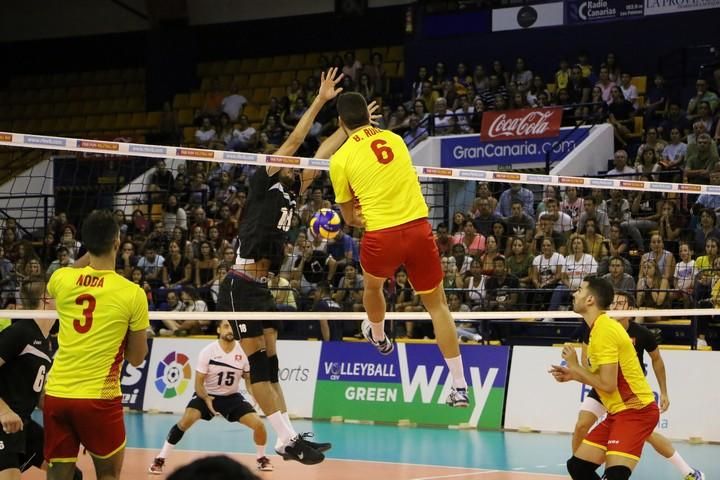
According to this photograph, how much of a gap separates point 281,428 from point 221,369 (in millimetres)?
3095

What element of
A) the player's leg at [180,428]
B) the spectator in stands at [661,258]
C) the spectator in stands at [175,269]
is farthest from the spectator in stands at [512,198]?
the player's leg at [180,428]

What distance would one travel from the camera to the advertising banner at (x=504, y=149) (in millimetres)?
20094

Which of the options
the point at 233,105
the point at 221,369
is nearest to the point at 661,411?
the point at 221,369

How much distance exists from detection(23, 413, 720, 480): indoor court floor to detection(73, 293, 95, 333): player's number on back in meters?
3.89

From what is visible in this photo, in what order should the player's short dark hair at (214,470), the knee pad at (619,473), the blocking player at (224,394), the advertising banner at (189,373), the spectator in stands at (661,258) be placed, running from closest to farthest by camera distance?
the player's short dark hair at (214,470) → the knee pad at (619,473) → the blocking player at (224,394) → the spectator in stands at (661,258) → the advertising banner at (189,373)

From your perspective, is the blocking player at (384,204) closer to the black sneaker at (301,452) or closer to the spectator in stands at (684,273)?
the black sneaker at (301,452)

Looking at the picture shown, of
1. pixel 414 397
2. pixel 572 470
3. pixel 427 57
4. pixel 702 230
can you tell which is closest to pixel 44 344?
pixel 572 470

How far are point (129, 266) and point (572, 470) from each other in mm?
11102

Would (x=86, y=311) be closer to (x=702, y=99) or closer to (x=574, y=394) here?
(x=574, y=394)

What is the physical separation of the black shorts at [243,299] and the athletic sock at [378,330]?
1.56 metres

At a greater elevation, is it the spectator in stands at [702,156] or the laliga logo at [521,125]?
the laliga logo at [521,125]

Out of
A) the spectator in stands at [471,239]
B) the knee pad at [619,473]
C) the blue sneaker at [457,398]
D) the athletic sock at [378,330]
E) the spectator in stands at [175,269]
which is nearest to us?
the blue sneaker at [457,398]

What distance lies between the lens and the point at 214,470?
114 inches

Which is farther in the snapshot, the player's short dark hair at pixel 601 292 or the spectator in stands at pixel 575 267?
the spectator in stands at pixel 575 267
